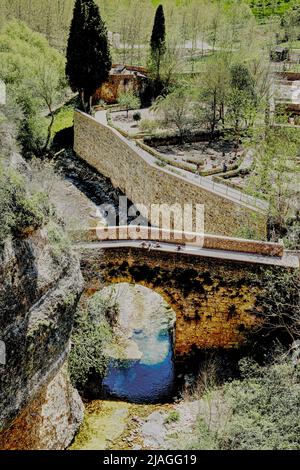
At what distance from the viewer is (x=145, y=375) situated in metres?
20.6

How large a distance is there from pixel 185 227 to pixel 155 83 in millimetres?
20891

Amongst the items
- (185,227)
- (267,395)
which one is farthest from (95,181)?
(267,395)

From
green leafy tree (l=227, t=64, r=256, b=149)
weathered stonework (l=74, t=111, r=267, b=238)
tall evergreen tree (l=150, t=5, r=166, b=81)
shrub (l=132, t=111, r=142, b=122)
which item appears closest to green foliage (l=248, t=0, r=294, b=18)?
tall evergreen tree (l=150, t=5, r=166, b=81)

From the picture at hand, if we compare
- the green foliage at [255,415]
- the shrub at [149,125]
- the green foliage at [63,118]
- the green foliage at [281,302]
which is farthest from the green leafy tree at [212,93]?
the green foliage at [255,415]

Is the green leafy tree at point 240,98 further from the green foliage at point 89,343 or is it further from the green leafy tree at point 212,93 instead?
the green foliage at point 89,343

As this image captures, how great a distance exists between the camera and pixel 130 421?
17.9m

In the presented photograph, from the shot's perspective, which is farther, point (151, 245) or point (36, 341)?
point (151, 245)

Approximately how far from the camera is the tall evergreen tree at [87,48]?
36656mm

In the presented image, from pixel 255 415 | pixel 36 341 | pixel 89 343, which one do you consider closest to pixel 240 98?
pixel 89 343

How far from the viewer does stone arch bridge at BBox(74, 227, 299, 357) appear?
1900 centimetres

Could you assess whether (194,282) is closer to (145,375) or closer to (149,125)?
(145,375)

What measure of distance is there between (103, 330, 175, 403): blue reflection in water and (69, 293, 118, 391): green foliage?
2.55 ft

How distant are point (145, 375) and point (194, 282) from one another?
14.5ft
